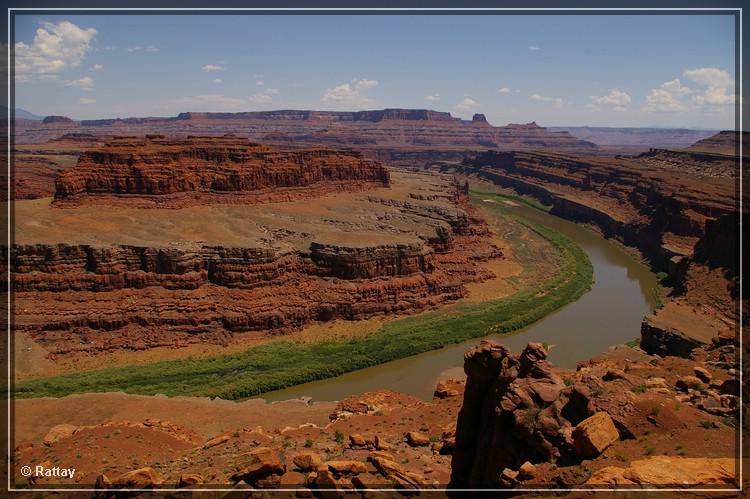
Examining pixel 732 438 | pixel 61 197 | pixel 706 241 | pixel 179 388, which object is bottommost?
pixel 179 388

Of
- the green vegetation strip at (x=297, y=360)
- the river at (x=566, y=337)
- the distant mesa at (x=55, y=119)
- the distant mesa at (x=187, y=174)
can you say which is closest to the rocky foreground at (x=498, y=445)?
the green vegetation strip at (x=297, y=360)

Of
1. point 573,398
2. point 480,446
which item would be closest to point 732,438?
point 573,398

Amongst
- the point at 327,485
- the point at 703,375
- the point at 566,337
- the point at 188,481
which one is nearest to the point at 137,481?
the point at 188,481

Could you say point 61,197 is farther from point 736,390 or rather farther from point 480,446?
point 736,390

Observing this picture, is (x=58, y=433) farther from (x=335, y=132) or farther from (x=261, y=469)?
(x=335, y=132)

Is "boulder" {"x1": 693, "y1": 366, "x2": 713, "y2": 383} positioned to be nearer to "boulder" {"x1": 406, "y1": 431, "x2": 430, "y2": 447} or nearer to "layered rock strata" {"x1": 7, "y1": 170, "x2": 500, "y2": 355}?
"boulder" {"x1": 406, "y1": 431, "x2": 430, "y2": 447}

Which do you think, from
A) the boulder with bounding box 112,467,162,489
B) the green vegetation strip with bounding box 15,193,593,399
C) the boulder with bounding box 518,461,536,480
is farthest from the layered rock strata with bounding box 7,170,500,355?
the boulder with bounding box 518,461,536,480

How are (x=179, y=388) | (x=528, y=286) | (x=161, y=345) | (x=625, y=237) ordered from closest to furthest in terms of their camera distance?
(x=179, y=388), (x=161, y=345), (x=528, y=286), (x=625, y=237)
